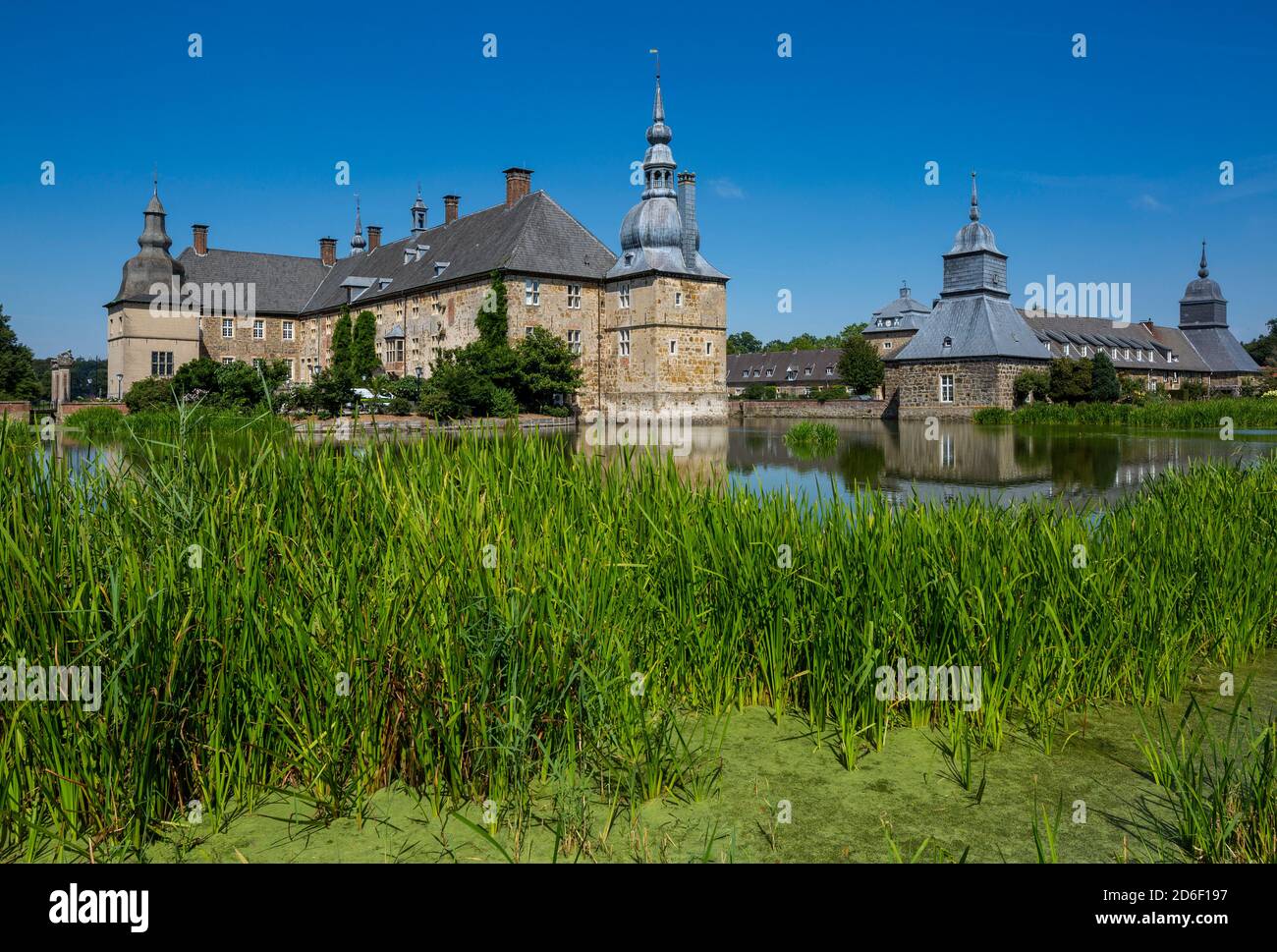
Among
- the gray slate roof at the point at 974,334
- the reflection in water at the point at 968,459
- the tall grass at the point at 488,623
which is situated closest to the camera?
the tall grass at the point at 488,623

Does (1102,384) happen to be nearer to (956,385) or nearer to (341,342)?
(956,385)

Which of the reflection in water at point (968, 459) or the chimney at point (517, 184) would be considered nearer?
the reflection in water at point (968, 459)

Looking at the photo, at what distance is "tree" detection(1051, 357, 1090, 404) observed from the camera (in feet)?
141

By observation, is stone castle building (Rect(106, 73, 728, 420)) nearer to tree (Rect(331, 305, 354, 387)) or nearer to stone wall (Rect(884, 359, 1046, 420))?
tree (Rect(331, 305, 354, 387))

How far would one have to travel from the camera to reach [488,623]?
376 cm

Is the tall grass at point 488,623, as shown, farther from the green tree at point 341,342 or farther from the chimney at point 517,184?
the green tree at point 341,342

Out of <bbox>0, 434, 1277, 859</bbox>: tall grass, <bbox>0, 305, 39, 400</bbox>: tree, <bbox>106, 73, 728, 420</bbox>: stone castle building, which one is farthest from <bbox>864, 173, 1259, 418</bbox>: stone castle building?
<bbox>0, 305, 39, 400</bbox>: tree

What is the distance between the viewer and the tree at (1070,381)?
43.0 m

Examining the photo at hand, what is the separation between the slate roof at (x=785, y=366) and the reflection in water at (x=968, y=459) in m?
55.9

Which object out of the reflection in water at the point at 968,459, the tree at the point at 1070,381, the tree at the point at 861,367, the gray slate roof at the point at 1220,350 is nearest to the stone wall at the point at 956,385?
the tree at the point at 1070,381

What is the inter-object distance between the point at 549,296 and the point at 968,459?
28.6 metres

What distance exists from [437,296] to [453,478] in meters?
45.2
